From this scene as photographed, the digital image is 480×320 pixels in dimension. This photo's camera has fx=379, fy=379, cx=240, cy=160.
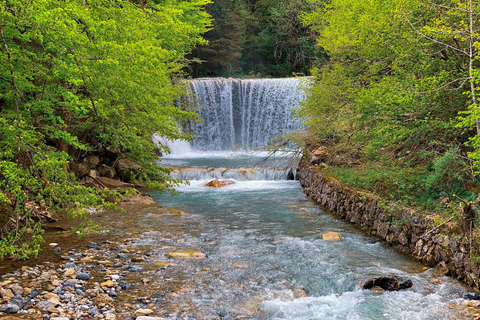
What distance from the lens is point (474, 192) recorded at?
5.51 m

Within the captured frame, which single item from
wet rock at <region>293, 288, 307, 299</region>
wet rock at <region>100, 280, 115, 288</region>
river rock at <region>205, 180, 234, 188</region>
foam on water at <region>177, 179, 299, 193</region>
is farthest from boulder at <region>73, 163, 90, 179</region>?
wet rock at <region>293, 288, 307, 299</region>

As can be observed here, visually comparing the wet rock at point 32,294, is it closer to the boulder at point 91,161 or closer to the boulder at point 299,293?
the boulder at point 299,293

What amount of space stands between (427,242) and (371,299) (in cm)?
153

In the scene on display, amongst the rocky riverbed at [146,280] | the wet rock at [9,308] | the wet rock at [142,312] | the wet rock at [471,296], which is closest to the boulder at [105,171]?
the rocky riverbed at [146,280]

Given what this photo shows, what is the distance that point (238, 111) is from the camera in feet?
73.5

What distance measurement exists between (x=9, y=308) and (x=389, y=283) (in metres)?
4.33

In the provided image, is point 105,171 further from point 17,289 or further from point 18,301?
point 18,301

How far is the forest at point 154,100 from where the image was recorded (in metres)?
4.02

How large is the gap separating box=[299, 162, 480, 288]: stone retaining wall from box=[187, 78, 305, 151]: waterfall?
12.1 meters

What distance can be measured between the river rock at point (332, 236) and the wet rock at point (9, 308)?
492 cm

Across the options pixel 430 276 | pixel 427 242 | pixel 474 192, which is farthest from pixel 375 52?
pixel 430 276

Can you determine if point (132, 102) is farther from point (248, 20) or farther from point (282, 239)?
point (248, 20)

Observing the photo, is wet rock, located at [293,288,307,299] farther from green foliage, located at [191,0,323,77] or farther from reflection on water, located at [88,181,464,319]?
green foliage, located at [191,0,323,77]

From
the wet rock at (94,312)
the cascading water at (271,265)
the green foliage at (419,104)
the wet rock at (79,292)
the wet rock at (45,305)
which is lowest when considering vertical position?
the cascading water at (271,265)
